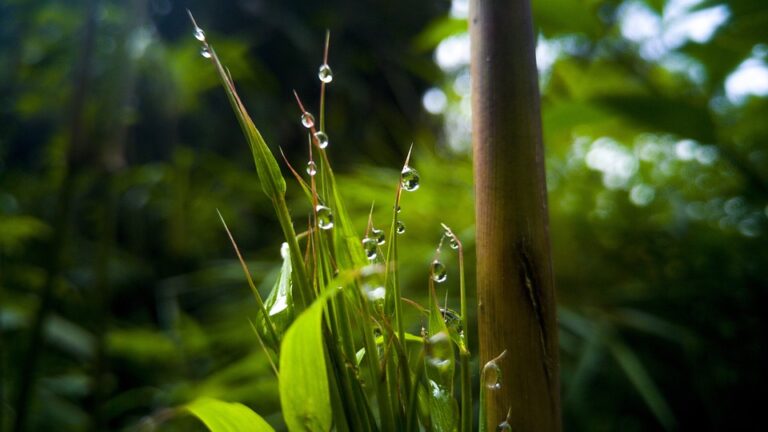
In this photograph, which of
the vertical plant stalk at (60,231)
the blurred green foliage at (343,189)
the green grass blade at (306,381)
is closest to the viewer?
the green grass blade at (306,381)

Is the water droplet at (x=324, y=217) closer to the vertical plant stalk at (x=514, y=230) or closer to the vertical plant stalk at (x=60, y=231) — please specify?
the vertical plant stalk at (x=514, y=230)

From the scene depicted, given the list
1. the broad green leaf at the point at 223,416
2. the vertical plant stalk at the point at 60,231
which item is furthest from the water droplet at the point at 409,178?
the vertical plant stalk at the point at 60,231

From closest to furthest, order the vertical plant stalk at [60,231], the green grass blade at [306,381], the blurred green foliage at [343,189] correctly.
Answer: the green grass blade at [306,381]
the vertical plant stalk at [60,231]
the blurred green foliage at [343,189]

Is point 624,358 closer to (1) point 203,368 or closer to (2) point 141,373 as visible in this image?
(1) point 203,368

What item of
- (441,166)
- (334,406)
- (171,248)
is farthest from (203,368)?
(334,406)

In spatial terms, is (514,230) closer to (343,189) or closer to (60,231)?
(60,231)

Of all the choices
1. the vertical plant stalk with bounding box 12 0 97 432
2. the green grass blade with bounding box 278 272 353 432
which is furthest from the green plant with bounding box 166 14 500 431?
the vertical plant stalk with bounding box 12 0 97 432
